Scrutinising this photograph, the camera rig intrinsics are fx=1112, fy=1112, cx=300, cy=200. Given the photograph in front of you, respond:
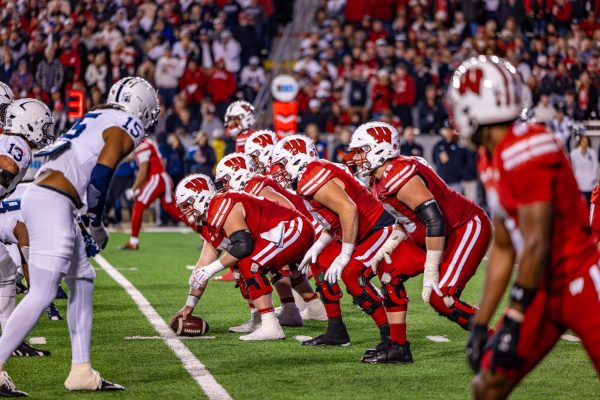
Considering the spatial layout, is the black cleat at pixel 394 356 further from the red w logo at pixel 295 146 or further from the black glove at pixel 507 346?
the black glove at pixel 507 346

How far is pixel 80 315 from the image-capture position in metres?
6.22

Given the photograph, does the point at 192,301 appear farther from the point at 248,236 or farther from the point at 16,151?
the point at 16,151

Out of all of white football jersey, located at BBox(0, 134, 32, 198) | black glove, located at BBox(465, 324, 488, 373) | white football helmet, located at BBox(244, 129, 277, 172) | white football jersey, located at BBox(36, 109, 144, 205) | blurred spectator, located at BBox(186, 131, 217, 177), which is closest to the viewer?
black glove, located at BBox(465, 324, 488, 373)

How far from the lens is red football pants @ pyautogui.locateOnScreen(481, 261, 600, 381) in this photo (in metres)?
4.26

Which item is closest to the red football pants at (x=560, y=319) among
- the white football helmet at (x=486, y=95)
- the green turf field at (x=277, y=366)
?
the white football helmet at (x=486, y=95)

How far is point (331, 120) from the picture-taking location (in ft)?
70.1

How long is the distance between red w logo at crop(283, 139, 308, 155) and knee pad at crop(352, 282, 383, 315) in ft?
4.63

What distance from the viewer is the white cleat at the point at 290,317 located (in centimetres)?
930

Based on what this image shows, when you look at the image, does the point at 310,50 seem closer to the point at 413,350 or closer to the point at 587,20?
the point at 587,20

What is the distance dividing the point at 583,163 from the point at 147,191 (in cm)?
714

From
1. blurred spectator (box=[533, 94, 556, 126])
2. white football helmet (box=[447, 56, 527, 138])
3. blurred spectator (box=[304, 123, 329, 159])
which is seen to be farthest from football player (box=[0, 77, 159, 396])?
blurred spectator (box=[533, 94, 556, 126])

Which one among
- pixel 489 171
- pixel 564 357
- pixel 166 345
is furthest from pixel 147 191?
pixel 489 171

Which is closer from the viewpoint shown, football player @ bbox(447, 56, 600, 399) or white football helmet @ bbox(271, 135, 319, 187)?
football player @ bbox(447, 56, 600, 399)

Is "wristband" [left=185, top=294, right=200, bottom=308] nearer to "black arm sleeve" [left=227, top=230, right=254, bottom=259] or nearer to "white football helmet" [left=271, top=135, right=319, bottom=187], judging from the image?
"black arm sleeve" [left=227, top=230, right=254, bottom=259]
